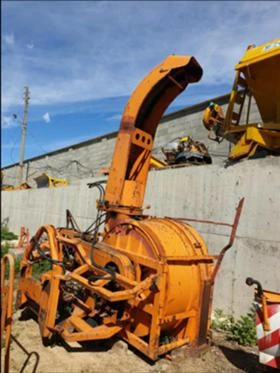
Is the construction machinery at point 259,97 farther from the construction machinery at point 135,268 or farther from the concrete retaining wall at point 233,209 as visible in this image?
the construction machinery at point 135,268

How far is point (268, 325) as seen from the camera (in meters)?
3.62

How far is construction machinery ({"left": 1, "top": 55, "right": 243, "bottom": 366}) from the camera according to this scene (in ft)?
13.1

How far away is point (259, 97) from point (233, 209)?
1.88 m

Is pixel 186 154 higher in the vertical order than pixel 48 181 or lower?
higher

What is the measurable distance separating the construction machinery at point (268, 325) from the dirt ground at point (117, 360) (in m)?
0.38

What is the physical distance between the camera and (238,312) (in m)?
5.17

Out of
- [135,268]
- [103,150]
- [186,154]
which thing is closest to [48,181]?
[103,150]

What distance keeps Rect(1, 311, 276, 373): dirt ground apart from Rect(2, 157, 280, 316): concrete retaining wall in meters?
0.97

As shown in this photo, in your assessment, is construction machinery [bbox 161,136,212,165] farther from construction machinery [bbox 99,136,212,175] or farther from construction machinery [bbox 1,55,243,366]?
construction machinery [bbox 1,55,243,366]

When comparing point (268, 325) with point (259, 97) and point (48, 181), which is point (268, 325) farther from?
point (48, 181)

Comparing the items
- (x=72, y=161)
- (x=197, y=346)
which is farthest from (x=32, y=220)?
(x=197, y=346)

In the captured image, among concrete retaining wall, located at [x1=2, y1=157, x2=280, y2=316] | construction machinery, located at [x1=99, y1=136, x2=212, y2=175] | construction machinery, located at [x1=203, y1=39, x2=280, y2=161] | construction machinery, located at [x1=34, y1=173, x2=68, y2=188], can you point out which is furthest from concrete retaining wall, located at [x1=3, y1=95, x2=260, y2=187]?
concrete retaining wall, located at [x1=2, y1=157, x2=280, y2=316]

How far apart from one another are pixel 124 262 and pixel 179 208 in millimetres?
2646

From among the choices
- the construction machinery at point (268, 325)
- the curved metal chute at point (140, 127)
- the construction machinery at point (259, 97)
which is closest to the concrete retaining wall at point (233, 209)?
the construction machinery at point (259, 97)
